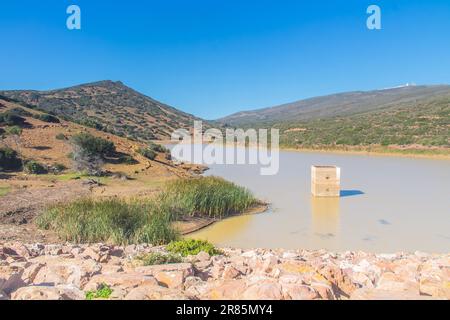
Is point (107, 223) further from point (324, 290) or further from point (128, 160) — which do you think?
point (128, 160)

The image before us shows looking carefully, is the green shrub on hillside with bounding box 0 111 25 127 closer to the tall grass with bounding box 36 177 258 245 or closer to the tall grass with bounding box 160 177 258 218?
the tall grass with bounding box 160 177 258 218

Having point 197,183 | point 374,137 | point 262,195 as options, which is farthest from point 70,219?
point 374,137

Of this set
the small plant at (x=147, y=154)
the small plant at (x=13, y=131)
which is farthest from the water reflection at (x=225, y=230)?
the small plant at (x=13, y=131)

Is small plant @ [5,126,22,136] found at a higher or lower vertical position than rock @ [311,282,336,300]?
higher

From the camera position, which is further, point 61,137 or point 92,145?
point 61,137

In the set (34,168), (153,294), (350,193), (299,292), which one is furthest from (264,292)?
(34,168)

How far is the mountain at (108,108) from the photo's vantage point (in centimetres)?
5300

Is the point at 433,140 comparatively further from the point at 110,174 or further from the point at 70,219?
the point at 70,219

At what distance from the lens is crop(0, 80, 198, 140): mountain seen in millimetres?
53000

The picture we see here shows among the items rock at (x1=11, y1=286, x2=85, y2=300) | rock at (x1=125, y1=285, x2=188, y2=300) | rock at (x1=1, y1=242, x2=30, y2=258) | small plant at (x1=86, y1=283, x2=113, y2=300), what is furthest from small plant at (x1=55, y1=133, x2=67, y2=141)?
rock at (x1=125, y1=285, x2=188, y2=300)

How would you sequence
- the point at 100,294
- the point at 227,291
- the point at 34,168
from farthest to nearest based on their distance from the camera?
1. the point at 34,168
2. the point at 227,291
3. the point at 100,294

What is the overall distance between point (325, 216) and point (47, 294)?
970 centimetres

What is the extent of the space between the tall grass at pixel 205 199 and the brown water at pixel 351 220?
660 millimetres

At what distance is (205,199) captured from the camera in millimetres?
11844
